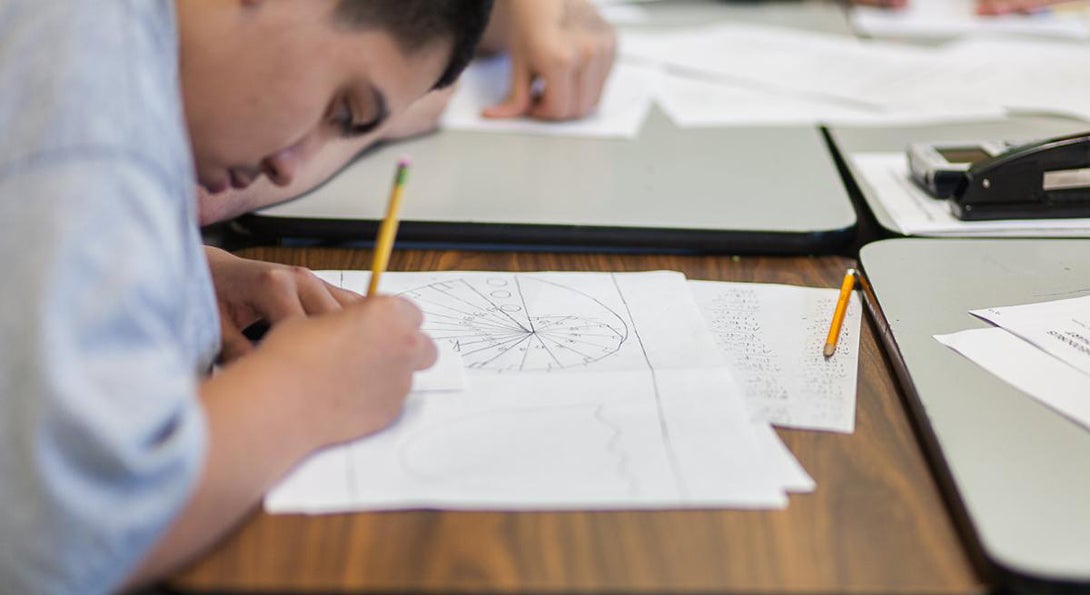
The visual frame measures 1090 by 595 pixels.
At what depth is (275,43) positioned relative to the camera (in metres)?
0.69

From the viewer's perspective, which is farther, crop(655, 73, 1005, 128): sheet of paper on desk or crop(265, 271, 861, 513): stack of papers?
crop(655, 73, 1005, 128): sheet of paper on desk

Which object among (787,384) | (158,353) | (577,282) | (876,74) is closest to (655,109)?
(876,74)

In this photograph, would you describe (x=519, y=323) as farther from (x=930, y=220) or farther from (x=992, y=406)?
(x=930, y=220)

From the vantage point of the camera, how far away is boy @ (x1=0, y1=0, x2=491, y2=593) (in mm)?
514

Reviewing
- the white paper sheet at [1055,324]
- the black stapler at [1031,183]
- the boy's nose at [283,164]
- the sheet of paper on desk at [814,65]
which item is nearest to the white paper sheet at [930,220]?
the black stapler at [1031,183]

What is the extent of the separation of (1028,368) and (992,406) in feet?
0.25

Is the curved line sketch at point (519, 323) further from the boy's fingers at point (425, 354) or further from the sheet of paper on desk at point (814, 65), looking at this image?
the sheet of paper on desk at point (814, 65)

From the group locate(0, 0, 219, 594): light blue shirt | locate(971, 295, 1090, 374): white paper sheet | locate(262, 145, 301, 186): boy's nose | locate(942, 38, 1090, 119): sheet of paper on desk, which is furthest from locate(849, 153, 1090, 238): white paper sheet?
locate(0, 0, 219, 594): light blue shirt

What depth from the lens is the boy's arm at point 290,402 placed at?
57cm

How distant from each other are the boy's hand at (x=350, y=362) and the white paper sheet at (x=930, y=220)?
0.55 metres

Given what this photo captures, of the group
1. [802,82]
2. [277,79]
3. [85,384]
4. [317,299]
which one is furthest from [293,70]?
[802,82]

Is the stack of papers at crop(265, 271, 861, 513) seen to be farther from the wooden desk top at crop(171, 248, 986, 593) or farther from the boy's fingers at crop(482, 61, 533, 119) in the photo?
Answer: the boy's fingers at crop(482, 61, 533, 119)

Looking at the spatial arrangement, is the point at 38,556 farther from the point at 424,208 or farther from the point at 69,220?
the point at 424,208

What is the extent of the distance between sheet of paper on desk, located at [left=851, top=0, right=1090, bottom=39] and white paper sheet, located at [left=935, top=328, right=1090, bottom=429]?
44.8 inches
